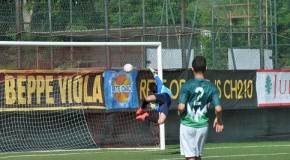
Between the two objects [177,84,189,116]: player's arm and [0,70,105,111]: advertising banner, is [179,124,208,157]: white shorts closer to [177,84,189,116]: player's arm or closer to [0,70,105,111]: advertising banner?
[177,84,189,116]: player's arm

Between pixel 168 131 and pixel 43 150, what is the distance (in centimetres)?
392

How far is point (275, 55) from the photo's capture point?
27.7 meters

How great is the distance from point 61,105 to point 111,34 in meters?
6.02

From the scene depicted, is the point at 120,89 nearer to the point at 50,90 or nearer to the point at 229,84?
the point at 50,90

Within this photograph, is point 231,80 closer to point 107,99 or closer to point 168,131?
point 168,131

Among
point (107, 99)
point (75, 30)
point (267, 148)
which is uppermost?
point (75, 30)

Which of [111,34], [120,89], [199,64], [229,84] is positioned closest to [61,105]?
[120,89]

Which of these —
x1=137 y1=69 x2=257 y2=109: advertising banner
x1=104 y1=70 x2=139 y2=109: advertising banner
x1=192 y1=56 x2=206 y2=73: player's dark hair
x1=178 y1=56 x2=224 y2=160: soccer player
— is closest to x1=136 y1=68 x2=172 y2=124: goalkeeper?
x1=104 y1=70 x2=139 y2=109: advertising banner

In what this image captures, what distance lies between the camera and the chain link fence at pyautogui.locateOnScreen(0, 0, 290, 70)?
21.3 metres

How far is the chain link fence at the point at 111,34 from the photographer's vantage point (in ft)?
69.8

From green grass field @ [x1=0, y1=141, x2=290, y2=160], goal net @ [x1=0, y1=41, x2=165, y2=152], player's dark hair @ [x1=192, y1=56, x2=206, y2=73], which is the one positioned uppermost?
player's dark hair @ [x1=192, y1=56, x2=206, y2=73]

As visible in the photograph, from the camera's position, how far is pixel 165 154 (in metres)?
17.9

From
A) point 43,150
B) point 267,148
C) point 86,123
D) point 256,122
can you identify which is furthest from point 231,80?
point 43,150

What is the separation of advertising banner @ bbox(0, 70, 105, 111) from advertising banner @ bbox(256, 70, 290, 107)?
5125 mm
